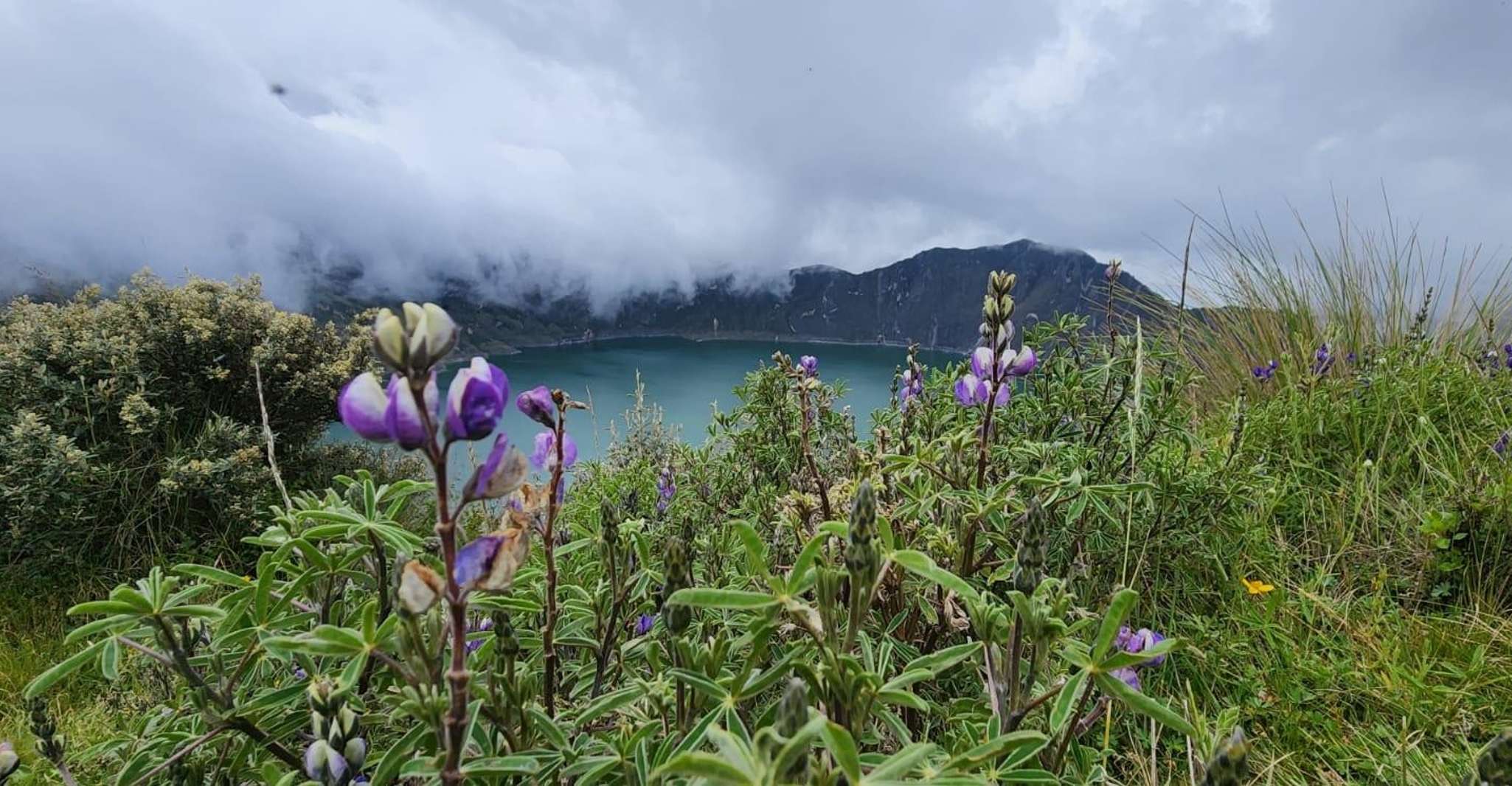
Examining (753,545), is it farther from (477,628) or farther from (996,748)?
(477,628)

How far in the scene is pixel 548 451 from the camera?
4.28ft

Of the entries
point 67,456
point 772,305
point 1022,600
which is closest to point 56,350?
point 67,456

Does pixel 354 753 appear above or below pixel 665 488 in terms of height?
above

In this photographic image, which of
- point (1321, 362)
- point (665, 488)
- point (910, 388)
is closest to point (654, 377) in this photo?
point (665, 488)

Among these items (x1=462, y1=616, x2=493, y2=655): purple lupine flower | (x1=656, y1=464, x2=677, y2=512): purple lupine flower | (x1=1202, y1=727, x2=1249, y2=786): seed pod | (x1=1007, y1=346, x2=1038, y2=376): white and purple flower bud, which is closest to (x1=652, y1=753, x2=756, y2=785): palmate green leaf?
(x1=1202, y1=727, x2=1249, y2=786): seed pod

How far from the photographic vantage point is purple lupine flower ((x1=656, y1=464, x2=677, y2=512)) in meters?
3.15

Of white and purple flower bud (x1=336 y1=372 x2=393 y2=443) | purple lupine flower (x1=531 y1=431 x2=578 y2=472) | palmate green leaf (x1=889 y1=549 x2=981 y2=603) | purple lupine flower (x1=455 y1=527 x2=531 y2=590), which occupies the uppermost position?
white and purple flower bud (x1=336 y1=372 x2=393 y2=443)

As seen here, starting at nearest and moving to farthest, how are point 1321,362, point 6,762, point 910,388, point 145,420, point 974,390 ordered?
point 6,762 < point 974,390 < point 910,388 < point 1321,362 < point 145,420

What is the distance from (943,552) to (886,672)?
1.42 ft

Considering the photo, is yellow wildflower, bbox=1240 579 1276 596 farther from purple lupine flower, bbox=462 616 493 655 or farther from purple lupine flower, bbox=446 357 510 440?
purple lupine flower, bbox=446 357 510 440

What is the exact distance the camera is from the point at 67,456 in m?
3.92

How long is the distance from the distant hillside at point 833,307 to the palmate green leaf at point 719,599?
43.0m

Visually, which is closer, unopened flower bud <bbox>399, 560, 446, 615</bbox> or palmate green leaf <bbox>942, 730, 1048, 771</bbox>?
unopened flower bud <bbox>399, 560, 446, 615</bbox>

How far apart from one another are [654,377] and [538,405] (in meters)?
22.7
